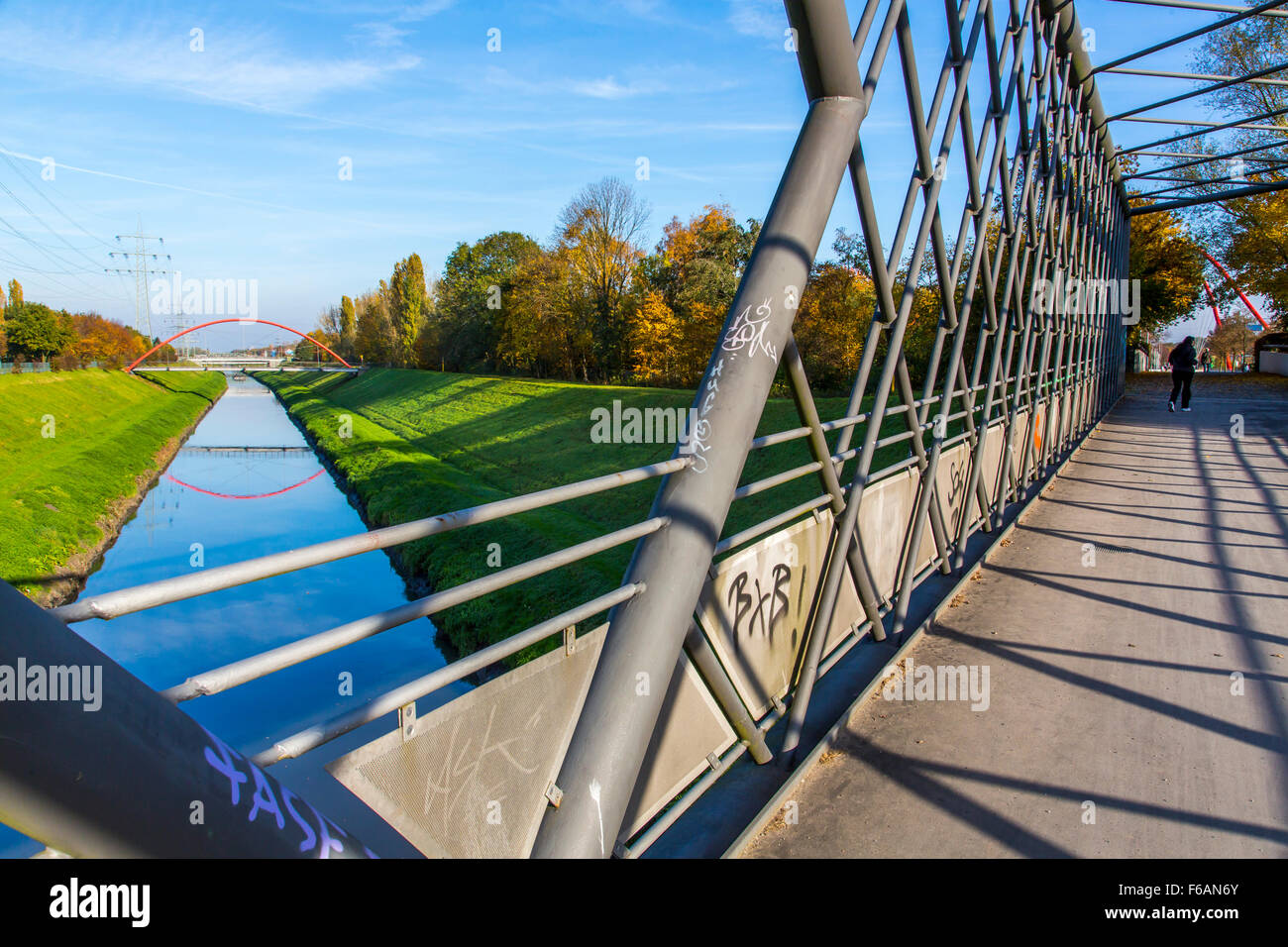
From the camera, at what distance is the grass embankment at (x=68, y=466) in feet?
57.8

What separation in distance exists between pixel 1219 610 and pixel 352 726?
654cm

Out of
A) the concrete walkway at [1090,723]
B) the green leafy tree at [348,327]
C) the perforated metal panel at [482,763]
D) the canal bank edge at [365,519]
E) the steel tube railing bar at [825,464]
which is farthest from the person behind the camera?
the green leafy tree at [348,327]

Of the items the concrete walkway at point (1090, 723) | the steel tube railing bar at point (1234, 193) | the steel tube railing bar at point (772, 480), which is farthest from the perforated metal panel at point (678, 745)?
the steel tube railing bar at point (1234, 193)

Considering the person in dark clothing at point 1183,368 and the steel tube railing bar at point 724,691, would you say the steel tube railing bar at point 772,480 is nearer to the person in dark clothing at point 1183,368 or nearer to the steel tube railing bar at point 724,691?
the steel tube railing bar at point 724,691

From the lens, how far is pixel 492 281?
200ft

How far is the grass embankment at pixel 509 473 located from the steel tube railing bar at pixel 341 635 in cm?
1059

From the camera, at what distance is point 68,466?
990 inches

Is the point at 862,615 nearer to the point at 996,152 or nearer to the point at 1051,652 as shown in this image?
the point at 1051,652

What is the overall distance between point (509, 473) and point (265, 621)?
12.2m

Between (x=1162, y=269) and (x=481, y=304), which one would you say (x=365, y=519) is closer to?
(x=1162, y=269)

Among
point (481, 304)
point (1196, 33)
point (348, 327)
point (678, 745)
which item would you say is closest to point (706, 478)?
point (678, 745)

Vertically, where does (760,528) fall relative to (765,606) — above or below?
above

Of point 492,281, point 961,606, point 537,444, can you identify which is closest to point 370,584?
point 537,444
